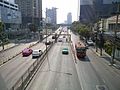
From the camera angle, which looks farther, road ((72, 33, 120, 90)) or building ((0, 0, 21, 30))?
building ((0, 0, 21, 30))

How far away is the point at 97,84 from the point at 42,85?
6249mm

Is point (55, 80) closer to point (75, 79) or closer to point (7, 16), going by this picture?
point (75, 79)

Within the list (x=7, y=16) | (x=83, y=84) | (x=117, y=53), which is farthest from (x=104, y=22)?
(x=7, y=16)

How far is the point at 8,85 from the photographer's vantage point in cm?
2419

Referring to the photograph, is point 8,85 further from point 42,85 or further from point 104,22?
point 104,22

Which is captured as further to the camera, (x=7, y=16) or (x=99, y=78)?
(x=7, y=16)

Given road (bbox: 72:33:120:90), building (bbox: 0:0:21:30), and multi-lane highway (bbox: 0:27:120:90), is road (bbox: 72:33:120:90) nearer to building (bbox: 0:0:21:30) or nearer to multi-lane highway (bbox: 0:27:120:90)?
multi-lane highway (bbox: 0:27:120:90)

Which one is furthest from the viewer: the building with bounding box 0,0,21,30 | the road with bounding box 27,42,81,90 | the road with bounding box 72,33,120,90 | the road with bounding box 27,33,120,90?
the building with bounding box 0,0,21,30

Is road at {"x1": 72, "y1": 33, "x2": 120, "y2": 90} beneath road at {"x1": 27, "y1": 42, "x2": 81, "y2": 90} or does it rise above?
beneath

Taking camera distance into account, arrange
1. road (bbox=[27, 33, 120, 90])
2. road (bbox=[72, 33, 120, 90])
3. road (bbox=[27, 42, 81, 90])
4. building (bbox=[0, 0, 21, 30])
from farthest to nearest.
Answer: building (bbox=[0, 0, 21, 30])
road (bbox=[72, 33, 120, 90])
road (bbox=[27, 33, 120, 90])
road (bbox=[27, 42, 81, 90])

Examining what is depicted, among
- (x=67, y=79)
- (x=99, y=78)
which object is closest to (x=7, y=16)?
(x=67, y=79)

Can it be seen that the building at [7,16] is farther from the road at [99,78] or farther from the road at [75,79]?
the road at [99,78]

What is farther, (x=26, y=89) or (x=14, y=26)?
(x=14, y=26)

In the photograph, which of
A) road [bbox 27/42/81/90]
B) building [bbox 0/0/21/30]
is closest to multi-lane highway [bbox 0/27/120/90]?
road [bbox 27/42/81/90]
